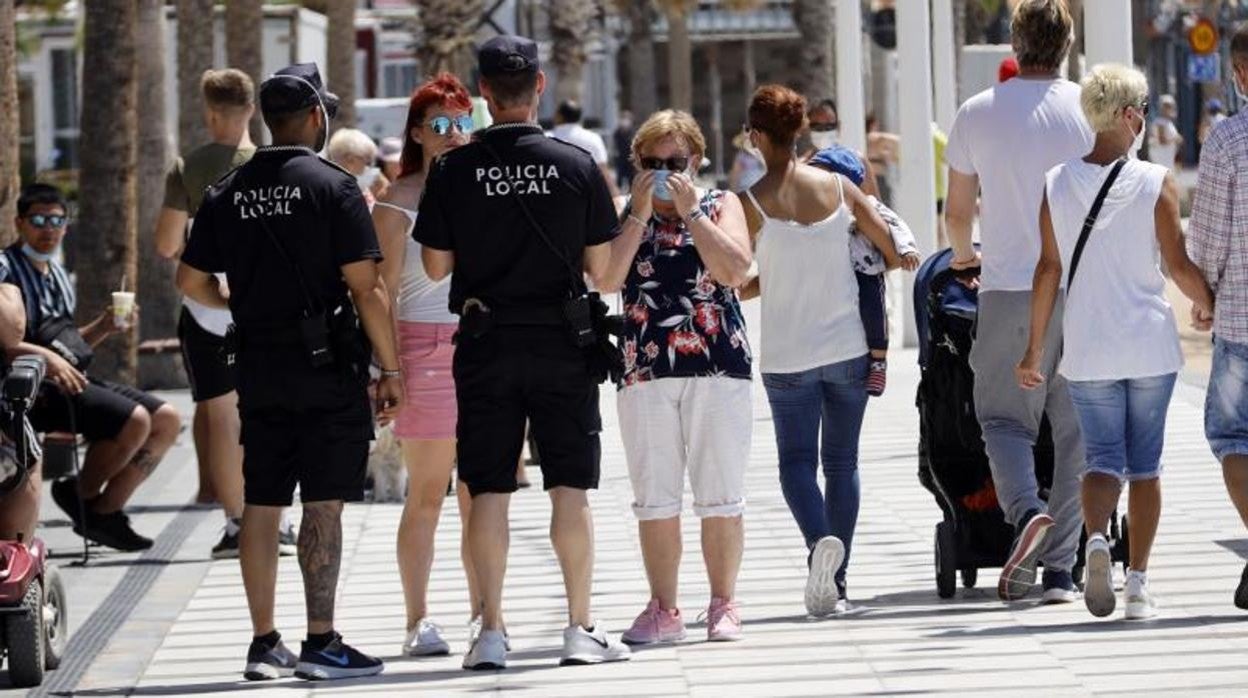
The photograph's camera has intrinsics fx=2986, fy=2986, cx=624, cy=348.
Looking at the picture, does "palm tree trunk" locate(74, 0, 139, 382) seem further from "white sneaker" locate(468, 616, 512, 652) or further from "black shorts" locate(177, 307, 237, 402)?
"white sneaker" locate(468, 616, 512, 652)

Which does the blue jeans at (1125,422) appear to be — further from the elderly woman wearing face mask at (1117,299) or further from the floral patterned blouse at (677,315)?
the floral patterned blouse at (677,315)

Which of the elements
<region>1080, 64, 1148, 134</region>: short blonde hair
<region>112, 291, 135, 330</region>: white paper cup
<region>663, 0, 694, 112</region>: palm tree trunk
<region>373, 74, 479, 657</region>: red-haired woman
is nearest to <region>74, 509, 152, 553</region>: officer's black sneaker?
<region>112, 291, 135, 330</region>: white paper cup

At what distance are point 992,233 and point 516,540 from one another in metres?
3.33

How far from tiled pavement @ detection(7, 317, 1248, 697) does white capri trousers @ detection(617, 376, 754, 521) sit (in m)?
0.45

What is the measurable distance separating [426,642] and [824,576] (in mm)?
1280

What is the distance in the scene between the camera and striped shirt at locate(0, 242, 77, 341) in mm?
11398

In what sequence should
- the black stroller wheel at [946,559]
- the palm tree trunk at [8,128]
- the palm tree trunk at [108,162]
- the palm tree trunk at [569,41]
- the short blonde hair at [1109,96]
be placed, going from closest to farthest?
the short blonde hair at [1109,96]
the black stroller wheel at [946,559]
the palm tree trunk at [8,128]
the palm tree trunk at [108,162]
the palm tree trunk at [569,41]

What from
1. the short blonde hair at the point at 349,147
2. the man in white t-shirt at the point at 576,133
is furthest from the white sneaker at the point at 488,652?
the man in white t-shirt at the point at 576,133

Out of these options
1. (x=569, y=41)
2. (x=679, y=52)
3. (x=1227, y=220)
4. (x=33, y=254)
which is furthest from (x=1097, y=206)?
(x=679, y=52)

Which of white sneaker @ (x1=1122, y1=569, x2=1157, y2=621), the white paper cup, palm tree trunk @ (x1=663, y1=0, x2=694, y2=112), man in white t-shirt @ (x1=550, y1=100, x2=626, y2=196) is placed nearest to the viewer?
white sneaker @ (x1=1122, y1=569, x2=1157, y2=621)

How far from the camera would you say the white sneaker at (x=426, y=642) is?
897 cm

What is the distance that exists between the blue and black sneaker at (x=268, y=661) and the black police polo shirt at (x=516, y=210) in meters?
1.20

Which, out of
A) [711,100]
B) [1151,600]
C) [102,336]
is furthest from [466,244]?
[711,100]

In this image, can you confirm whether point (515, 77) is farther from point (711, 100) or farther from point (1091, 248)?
point (711, 100)
